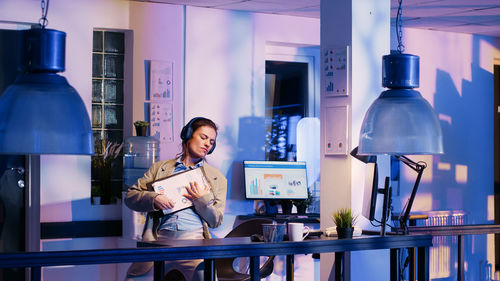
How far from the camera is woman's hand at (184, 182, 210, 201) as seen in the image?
4.34 meters

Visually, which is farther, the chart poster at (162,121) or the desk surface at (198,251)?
the chart poster at (162,121)

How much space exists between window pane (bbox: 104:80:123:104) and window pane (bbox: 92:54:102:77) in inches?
3.8

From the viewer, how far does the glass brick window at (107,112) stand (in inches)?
248

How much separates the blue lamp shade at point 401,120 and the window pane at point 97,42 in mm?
3169

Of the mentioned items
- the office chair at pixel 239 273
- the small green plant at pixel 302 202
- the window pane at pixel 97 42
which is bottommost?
the office chair at pixel 239 273

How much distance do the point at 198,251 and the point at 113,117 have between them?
326 centimetres

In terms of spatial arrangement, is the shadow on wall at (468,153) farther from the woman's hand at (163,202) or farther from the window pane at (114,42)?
the woman's hand at (163,202)

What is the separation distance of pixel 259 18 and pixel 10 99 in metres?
4.37

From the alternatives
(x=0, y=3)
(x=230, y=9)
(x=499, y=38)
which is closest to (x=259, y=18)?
(x=230, y=9)

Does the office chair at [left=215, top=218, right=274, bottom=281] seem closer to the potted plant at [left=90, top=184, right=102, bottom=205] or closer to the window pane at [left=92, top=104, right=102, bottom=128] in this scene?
the potted plant at [left=90, top=184, right=102, bottom=205]

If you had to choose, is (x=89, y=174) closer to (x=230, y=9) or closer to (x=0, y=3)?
(x=0, y=3)

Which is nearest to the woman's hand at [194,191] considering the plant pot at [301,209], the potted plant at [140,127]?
the potted plant at [140,127]

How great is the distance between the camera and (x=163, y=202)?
4301 mm

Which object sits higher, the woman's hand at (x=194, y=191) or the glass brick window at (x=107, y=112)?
the glass brick window at (x=107, y=112)
